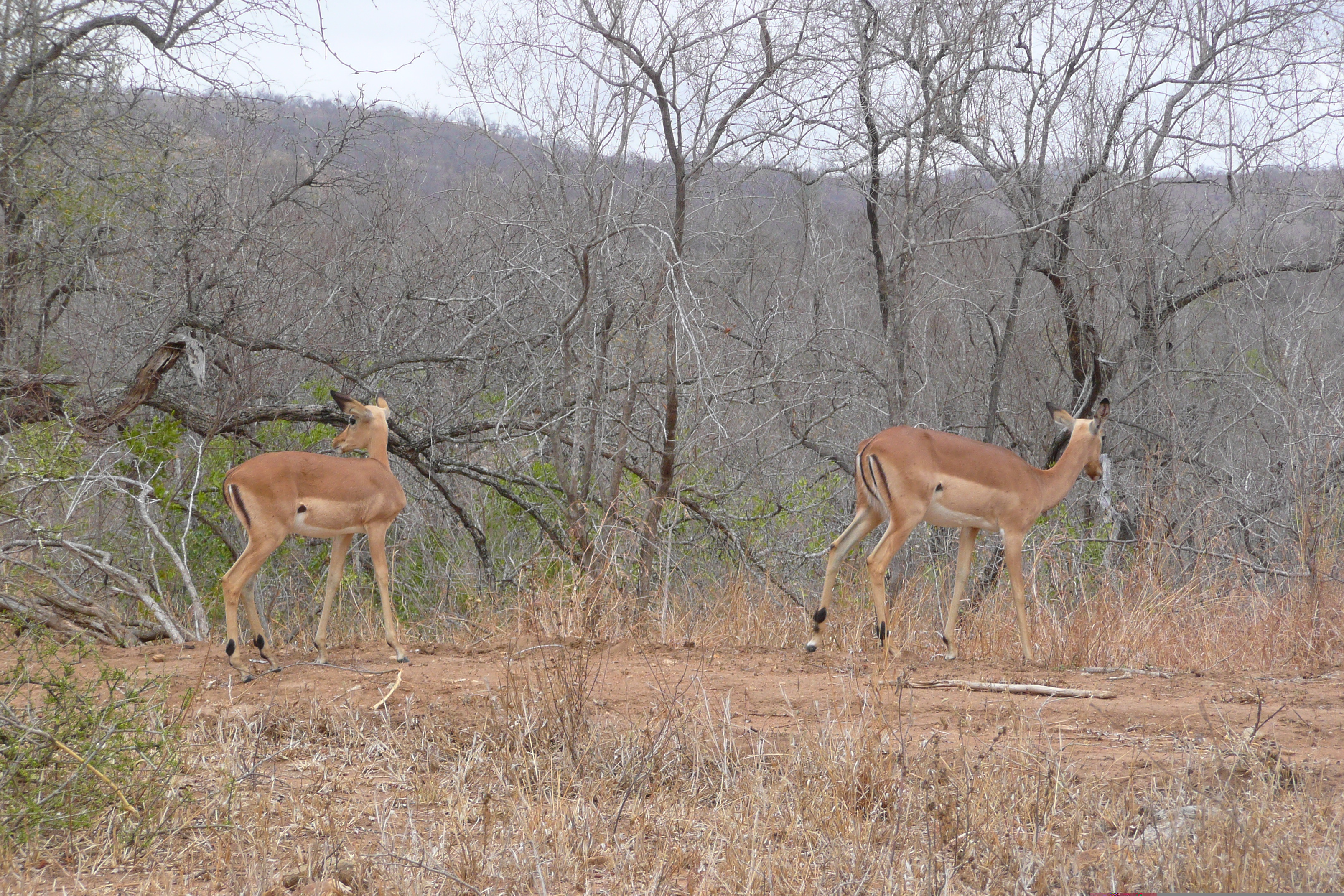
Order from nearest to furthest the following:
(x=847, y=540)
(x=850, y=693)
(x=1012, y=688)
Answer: (x=850, y=693), (x=1012, y=688), (x=847, y=540)

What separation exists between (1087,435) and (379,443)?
5.56 m

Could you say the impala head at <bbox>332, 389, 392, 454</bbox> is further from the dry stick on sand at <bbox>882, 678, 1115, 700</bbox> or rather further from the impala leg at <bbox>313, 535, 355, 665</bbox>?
the dry stick on sand at <bbox>882, 678, 1115, 700</bbox>

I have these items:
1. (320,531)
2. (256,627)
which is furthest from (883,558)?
(256,627)

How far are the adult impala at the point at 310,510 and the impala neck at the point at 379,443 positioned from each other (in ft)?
0.19

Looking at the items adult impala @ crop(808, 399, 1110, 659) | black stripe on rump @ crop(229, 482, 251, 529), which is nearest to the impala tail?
black stripe on rump @ crop(229, 482, 251, 529)

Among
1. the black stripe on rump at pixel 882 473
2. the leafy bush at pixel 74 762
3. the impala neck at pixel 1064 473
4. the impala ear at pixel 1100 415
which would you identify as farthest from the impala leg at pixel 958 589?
the leafy bush at pixel 74 762

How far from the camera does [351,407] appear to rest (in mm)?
7887

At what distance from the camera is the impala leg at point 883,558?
782 cm

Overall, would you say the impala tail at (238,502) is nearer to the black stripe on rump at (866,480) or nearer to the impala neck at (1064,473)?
the black stripe on rump at (866,480)

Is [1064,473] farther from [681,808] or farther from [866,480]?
[681,808]

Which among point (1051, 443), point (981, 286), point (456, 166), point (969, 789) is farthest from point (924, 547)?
point (969, 789)

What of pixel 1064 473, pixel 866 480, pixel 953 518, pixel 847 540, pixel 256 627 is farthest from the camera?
pixel 1064 473

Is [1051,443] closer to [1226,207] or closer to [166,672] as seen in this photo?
[1226,207]

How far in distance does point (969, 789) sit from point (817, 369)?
9407 mm
